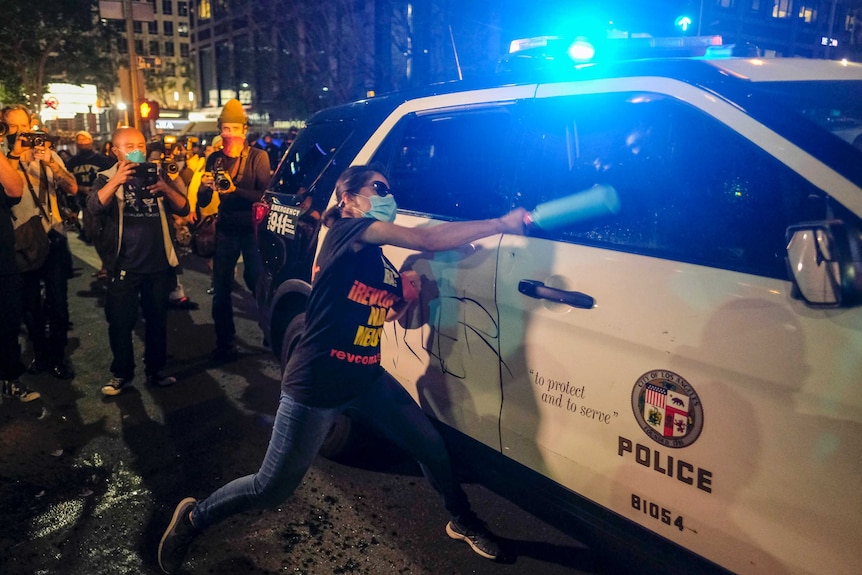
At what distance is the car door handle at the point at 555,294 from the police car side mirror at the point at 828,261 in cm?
70

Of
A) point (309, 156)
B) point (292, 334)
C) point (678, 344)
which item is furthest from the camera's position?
point (309, 156)

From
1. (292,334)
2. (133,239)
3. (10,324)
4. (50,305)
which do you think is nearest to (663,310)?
(292,334)

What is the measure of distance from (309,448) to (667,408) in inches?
52.1

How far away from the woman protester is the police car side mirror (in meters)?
0.93

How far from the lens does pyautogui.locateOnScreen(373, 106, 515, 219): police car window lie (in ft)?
9.20

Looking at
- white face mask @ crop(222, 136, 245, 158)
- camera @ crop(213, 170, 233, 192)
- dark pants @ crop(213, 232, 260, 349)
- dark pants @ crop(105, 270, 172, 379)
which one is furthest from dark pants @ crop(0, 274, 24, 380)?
white face mask @ crop(222, 136, 245, 158)

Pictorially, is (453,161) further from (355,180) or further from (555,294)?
(555,294)

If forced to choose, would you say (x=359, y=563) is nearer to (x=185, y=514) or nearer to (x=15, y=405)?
(x=185, y=514)

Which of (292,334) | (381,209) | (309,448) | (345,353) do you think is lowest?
(309,448)

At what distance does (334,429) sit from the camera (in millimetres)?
3863

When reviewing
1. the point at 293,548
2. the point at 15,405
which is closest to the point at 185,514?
the point at 293,548

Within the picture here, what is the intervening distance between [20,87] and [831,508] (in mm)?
39315

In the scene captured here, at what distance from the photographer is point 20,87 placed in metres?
33.5

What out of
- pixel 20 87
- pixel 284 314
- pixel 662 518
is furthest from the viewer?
pixel 20 87
